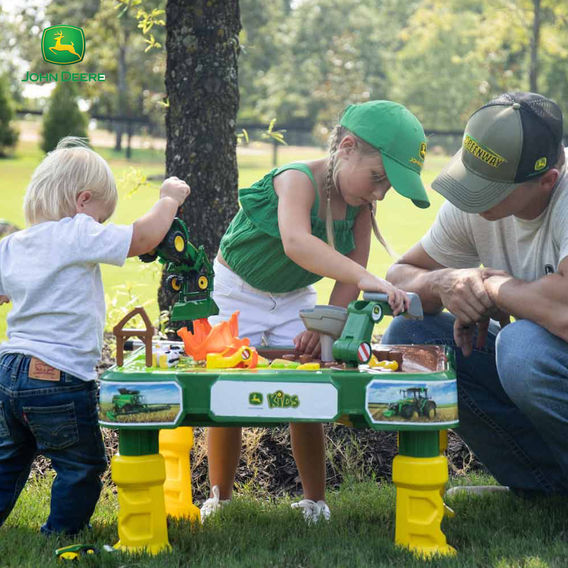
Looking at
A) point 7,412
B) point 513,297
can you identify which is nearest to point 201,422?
point 7,412

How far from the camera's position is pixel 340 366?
7.97 feet

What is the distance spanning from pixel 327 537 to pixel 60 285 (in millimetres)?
1134

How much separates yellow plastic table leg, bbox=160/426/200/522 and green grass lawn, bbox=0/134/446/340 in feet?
2.75

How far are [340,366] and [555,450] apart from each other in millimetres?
748

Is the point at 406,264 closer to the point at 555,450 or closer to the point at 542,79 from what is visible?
the point at 555,450

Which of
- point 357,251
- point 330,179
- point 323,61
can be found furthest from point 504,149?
point 323,61

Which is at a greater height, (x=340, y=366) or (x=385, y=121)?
(x=385, y=121)

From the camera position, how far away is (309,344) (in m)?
2.78

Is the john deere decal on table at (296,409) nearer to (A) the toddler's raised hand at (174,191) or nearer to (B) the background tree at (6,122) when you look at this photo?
(A) the toddler's raised hand at (174,191)

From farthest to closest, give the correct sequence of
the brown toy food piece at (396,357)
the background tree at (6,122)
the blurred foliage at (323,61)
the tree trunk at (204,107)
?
1. the blurred foliage at (323,61)
2. the background tree at (6,122)
3. the tree trunk at (204,107)
4. the brown toy food piece at (396,357)

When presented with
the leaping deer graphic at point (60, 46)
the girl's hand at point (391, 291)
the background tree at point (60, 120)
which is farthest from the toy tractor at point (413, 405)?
the background tree at point (60, 120)

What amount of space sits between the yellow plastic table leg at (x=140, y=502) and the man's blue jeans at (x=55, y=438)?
256mm

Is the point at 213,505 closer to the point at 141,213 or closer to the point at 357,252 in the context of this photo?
the point at 357,252

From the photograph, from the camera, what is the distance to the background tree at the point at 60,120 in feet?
60.7
